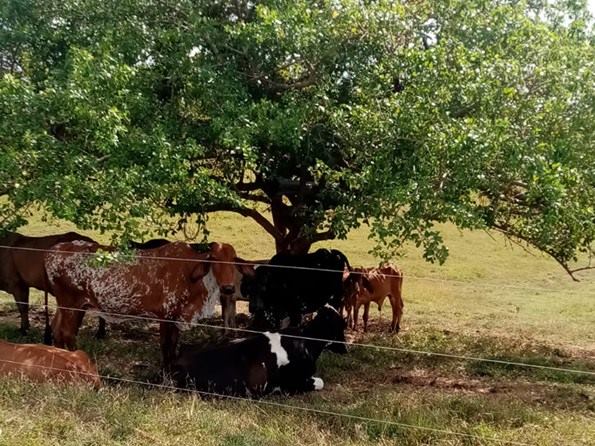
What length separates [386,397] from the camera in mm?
6641

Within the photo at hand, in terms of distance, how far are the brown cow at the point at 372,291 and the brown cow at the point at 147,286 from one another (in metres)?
3.46

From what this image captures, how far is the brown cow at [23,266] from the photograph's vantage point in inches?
384

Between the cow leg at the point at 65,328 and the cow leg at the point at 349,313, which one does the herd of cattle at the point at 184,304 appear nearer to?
the cow leg at the point at 65,328

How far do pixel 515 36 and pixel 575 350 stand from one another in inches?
215

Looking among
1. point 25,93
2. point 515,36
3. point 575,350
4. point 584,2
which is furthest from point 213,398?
point 584,2

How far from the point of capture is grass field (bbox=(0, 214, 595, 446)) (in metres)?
5.07

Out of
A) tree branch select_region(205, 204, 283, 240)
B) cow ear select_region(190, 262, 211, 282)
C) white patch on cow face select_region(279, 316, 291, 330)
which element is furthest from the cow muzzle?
white patch on cow face select_region(279, 316, 291, 330)

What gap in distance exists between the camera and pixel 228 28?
6.95 metres

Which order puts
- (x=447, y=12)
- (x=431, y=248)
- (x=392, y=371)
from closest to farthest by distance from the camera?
(x=431, y=248), (x=447, y=12), (x=392, y=371)

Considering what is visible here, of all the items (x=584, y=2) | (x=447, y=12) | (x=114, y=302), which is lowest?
(x=114, y=302)

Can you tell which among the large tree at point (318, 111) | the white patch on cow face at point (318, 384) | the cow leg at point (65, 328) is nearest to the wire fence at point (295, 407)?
the white patch on cow face at point (318, 384)

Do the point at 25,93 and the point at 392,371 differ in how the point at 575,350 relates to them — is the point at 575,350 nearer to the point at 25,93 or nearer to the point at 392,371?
the point at 392,371

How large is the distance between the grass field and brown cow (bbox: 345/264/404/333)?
A: 16.1 inches

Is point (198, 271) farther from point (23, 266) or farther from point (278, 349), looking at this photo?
point (23, 266)
